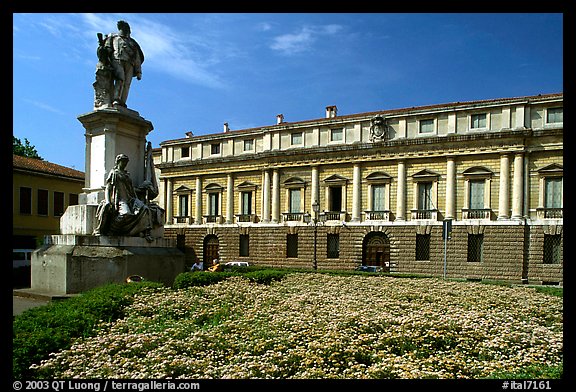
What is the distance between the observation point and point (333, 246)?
3428 cm

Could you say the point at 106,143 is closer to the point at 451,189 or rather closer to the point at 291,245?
the point at 291,245

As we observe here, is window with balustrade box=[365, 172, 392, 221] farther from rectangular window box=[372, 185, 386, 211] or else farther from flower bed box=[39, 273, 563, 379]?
flower bed box=[39, 273, 563, 379]

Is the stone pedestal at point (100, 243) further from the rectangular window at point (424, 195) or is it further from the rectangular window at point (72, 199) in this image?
the rectangular window at point (424, 195)

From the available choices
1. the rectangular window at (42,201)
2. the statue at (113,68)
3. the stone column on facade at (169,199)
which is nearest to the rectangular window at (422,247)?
the statue at (113,68)

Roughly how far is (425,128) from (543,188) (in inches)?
359

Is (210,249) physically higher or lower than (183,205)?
lower

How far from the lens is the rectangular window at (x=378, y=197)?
3284cm

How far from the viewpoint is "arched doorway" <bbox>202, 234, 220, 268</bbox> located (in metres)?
39.7

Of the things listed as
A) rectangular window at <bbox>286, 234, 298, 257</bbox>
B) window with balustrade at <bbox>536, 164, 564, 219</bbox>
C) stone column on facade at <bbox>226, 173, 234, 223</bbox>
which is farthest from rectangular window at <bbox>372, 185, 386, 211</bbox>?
stone column on facade at <bbox>226, 173, 234, 223</bbox>

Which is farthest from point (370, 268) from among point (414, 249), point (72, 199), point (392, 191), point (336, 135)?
point (72, 199)

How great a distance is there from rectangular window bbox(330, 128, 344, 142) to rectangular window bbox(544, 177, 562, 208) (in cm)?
1527

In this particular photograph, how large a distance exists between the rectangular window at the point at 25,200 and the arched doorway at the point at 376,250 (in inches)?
958

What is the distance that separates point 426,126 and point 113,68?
25.1 meters
